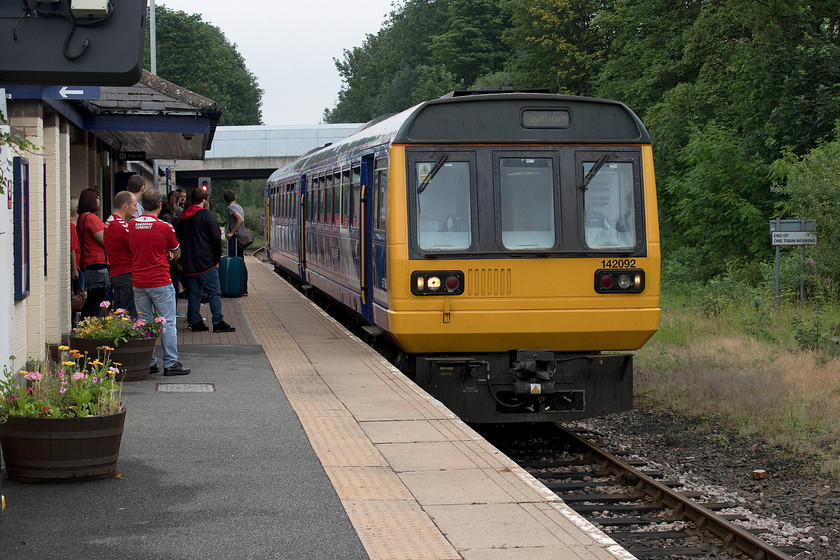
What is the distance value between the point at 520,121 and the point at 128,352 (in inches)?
158

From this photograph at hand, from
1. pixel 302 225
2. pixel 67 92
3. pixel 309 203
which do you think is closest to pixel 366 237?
pixel 67 92

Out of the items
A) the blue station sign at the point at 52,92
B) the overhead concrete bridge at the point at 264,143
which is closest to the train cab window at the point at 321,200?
the blue station sign at the point at 52,92

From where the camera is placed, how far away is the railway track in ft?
22.9

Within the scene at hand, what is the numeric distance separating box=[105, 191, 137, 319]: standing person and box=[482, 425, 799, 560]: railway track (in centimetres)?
410

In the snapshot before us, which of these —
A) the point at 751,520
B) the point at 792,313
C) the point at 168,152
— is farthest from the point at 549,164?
the point at 168,152

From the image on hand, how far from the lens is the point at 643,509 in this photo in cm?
795

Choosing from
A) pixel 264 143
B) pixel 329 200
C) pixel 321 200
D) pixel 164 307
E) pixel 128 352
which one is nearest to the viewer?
pixel 128 352

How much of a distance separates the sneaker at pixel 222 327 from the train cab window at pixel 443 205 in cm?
530

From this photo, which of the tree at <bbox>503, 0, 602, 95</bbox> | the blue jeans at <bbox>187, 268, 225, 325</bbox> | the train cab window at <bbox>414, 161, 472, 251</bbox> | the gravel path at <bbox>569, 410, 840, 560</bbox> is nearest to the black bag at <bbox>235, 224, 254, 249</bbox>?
the blue jeans at <bbox>187, 268, 225, 325</bbox>

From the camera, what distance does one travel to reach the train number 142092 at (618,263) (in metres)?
9.82

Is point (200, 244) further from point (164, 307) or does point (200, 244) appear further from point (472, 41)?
point (472, 41)

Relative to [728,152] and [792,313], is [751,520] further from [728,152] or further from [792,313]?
[728,152]

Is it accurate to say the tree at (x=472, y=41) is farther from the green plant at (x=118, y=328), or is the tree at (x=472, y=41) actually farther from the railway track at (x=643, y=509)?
the railway track at (x=643, y=509)

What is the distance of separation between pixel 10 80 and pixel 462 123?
21.1 ft
